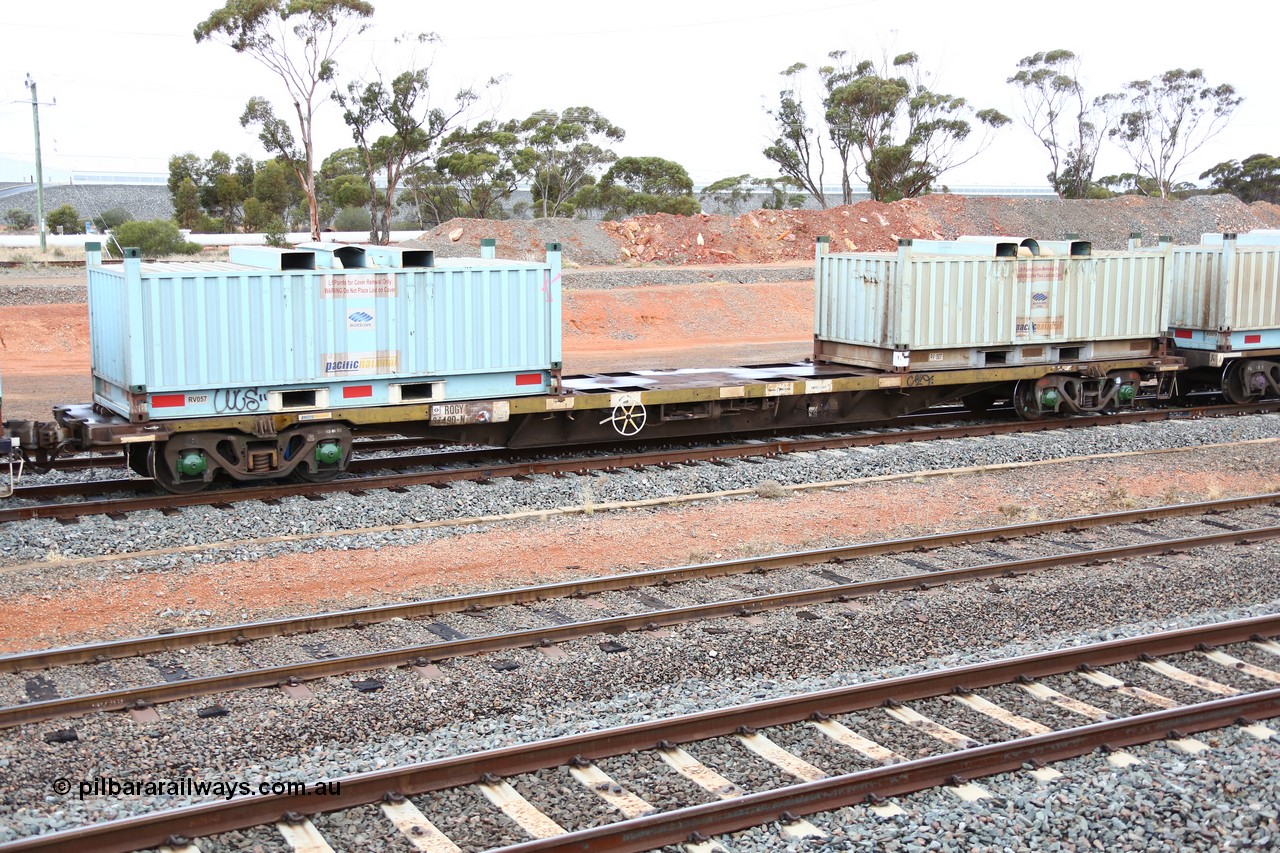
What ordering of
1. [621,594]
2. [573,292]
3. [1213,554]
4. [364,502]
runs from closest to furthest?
[621,594] → [1213,554] → [364,502] → [573,292]

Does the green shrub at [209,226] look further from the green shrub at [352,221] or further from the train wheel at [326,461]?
the train wheel at [326,461]

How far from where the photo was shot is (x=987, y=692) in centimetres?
811

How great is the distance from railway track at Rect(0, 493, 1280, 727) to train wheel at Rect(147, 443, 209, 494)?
4.90 meters

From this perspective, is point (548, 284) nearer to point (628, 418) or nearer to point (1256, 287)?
point (628, 418)

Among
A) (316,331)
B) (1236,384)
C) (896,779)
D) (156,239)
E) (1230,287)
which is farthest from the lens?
(156,239)

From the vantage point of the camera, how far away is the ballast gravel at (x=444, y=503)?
11.5 metres

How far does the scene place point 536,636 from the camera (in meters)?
8.87

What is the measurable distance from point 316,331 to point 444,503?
2479 millimetres

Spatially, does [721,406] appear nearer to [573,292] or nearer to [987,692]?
[987,692]

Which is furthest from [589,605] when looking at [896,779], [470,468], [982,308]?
[982,308]

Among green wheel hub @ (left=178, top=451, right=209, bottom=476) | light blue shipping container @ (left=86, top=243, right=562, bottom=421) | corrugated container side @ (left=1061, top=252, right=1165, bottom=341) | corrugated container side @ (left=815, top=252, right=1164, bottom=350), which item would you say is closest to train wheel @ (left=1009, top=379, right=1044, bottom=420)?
corrugated container side @ (left=815, top=252, right=1164, bottom=350)

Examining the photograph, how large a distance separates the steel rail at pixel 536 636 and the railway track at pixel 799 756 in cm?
172

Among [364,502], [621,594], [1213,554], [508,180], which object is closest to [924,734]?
[621,594]

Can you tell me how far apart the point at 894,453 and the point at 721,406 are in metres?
2.43
